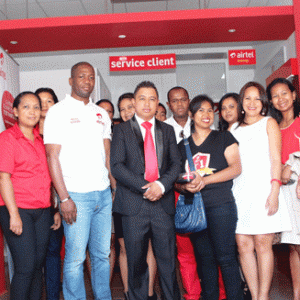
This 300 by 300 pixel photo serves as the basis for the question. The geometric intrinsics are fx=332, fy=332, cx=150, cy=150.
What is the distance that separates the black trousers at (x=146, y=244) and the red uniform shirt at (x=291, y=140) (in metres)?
1.11

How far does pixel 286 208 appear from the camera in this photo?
7.93ft

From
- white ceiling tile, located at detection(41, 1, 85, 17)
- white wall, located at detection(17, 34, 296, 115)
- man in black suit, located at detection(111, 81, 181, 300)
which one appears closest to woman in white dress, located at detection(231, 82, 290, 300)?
man in black suit, located at detection(111, 81, 181, 300)

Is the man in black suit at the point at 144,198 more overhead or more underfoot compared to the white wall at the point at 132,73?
more underfoot

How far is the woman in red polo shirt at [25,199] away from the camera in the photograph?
6.97 feet

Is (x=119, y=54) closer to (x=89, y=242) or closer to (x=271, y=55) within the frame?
(x=271, y=55)

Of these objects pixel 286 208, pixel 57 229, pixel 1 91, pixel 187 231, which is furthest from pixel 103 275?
pixel 1 91

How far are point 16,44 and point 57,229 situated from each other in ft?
12.3

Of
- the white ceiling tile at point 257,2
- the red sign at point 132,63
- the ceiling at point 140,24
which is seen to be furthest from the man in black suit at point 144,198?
the white ceiling tile at point 257,2

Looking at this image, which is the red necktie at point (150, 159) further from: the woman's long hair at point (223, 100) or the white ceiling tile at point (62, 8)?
the white ceiling tile at point (62, 8)

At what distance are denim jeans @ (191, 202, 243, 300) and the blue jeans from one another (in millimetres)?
728

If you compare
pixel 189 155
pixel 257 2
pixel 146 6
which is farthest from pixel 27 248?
pixel 257 2

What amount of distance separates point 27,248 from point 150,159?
98cm

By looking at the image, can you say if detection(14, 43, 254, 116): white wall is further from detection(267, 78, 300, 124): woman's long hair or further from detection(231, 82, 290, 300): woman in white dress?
detection(231, 82, 290, 300): woman in white dress

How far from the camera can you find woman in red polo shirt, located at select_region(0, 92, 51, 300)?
212 centimetres
